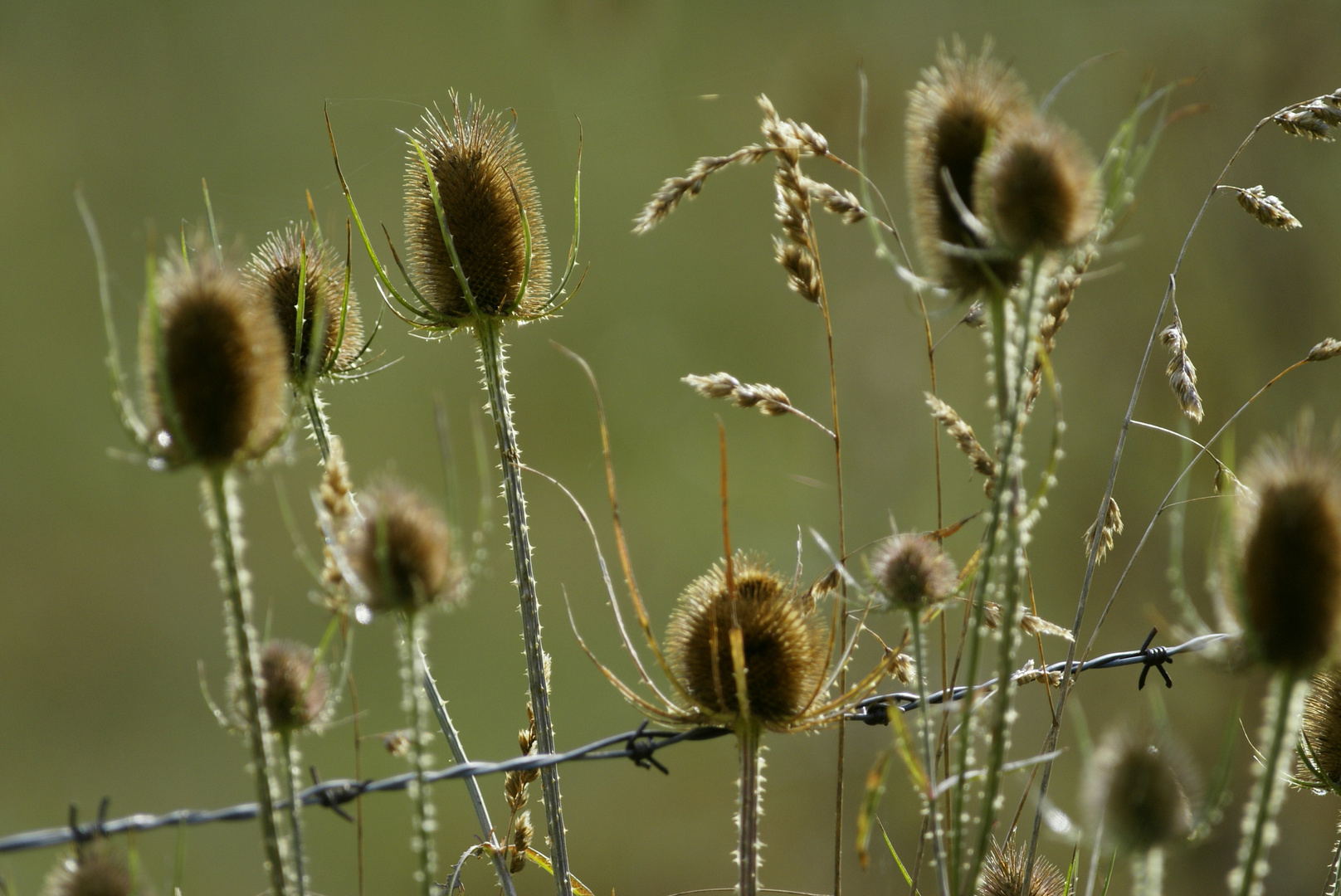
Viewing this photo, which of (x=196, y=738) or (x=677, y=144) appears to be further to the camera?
(x=677, y=144)

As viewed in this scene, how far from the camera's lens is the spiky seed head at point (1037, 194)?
78 centimetres

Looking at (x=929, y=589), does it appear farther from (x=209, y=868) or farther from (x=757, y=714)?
(x=209, y=868)

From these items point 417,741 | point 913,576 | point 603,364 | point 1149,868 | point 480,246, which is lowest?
point 1149,868

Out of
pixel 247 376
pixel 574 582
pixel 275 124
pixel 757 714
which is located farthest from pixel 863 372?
pixel 247 376

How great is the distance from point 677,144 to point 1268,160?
122 inches

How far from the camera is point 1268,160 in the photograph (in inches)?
199

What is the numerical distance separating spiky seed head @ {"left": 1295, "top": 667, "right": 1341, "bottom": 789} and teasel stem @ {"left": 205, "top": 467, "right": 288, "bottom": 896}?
42.0 inches

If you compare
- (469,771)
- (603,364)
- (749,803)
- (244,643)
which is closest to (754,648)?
(749,803)

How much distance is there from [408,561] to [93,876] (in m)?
0.36

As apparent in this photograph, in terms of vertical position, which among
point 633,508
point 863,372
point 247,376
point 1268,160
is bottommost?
point 247,376

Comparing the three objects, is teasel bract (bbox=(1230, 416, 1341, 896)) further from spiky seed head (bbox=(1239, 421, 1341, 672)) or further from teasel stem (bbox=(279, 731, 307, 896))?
teasel stem (bbox=(279, 731, 307, 896))

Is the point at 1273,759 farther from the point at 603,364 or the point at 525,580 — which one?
the point at 603,364

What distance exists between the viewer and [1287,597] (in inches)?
27.4

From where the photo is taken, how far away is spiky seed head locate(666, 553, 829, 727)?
1.06 metres
